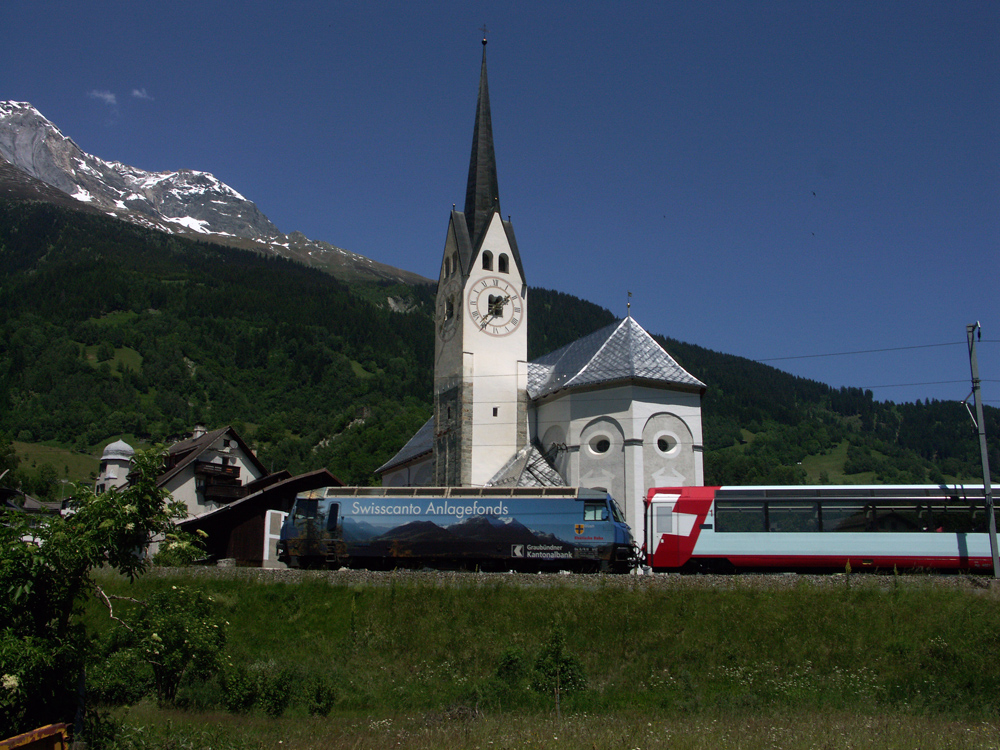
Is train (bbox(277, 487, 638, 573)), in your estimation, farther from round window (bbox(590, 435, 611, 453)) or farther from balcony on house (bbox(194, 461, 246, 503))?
balcony on house (bbox(194, 461, 246, 503))

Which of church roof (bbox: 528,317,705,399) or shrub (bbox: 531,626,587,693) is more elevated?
church roof (bbox: 528,317,705,399)

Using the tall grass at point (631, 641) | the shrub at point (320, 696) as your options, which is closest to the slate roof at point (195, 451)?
the tall grass at point (631, 641)

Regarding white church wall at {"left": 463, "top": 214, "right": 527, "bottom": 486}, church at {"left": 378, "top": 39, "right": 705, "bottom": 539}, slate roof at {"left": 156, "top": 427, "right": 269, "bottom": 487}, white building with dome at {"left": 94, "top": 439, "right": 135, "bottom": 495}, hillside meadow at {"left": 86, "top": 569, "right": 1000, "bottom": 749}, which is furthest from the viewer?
white building with dome at {"left": 94, "top": 439, "right": 135, "bottom": 495}

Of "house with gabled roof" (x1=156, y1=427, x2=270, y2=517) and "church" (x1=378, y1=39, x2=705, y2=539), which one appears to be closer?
"church" (x1=378, y1=39, x2=705, y2=539)

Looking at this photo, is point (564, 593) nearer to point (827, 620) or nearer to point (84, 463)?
point (827, 620)

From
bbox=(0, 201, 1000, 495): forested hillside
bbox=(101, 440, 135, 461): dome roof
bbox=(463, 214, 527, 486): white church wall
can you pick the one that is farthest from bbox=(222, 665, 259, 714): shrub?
bbox=(0, 201, 1000, 495): forested hillside

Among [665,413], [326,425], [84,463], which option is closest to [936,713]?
[665,413]

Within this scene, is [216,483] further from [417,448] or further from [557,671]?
[557,671]

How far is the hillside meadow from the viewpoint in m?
16.4

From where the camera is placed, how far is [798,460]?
5536 inches

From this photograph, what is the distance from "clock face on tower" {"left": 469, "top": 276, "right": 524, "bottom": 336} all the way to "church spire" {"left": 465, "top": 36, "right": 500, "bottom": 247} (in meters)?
2.45

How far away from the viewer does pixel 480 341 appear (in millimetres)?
43594

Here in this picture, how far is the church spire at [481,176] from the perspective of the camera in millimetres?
46500

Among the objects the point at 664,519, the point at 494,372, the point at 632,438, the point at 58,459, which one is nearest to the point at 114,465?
the point at 494,372
